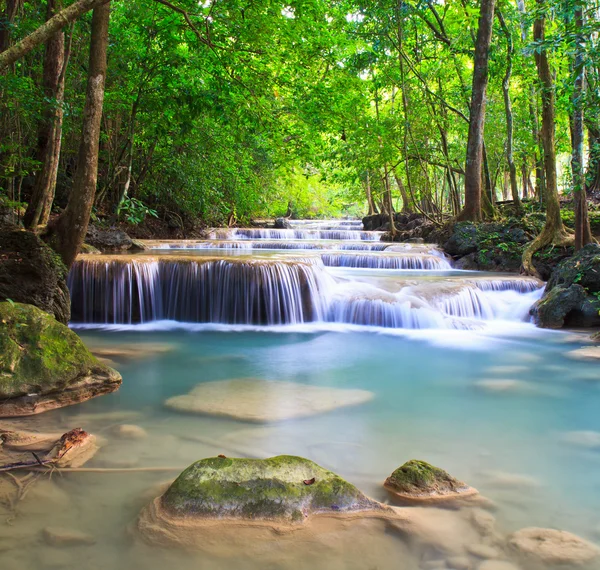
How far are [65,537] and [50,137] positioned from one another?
594 cm

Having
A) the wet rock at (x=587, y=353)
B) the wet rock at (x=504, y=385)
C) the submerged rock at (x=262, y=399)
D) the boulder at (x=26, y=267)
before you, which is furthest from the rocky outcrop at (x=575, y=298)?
the boulder at (x=26, y=267)

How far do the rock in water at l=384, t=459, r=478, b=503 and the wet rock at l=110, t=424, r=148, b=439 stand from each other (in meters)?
1.90

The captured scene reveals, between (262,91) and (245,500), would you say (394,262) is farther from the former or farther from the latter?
(245,500)

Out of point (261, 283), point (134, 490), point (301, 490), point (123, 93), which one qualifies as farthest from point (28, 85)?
point (301, 490)

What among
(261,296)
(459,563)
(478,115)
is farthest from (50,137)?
(478,115)

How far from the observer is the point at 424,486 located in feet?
9.29

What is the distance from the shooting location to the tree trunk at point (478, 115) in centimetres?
1335

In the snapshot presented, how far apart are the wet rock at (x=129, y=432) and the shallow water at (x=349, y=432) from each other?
1.8 inches

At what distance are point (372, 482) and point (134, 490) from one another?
1.45m

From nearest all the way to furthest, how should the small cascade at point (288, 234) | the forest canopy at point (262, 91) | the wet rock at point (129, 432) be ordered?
the wet rock at point (129, 432) < the forest canopy at point (262, 91) < the small cascade at point (288, 234)

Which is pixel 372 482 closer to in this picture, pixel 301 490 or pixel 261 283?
pixel 301 490

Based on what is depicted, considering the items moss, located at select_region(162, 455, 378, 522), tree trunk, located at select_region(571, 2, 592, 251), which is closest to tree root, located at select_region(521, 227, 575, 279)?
tree trunk, located at select_region(571, 2, 592, 251)

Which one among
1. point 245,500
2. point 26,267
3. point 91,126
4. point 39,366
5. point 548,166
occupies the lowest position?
point 245,500

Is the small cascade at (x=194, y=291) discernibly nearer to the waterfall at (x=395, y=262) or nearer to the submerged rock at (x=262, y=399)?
the submerged rock at (x=262, y=399)
